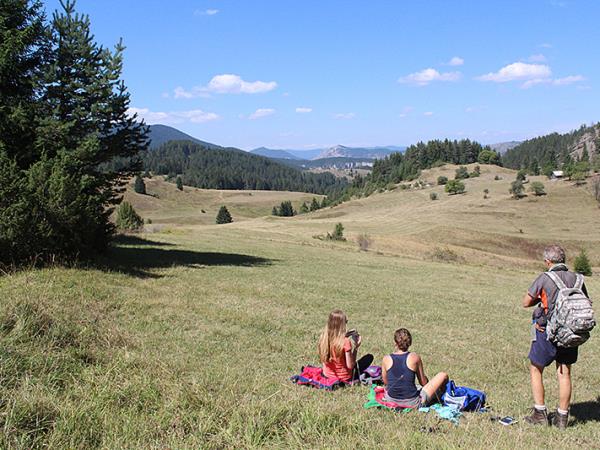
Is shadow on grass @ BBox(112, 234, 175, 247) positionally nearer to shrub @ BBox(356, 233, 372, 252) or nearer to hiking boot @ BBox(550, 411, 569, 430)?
shrub @ BBox(356, 233, 372, 252)

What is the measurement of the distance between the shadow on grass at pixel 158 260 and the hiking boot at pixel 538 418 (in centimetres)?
1406

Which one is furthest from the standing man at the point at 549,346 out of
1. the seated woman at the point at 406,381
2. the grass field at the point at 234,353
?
the seated woman at the point at 406,381

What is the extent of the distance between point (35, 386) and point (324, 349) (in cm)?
423

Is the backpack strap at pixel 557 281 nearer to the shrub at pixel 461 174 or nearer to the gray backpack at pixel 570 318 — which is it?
the gray backpack at pixel 570 318

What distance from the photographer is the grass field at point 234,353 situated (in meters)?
4.47

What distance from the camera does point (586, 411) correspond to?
23.8ft

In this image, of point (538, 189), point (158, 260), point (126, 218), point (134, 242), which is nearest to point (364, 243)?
point (126, 218)

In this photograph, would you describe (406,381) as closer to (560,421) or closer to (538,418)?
(538,418)

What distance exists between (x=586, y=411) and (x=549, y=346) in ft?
6.68

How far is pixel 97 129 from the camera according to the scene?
19406 millimetres

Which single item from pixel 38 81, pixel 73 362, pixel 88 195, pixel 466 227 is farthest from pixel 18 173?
pixel 466 227

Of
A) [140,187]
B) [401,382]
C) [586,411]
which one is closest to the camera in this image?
[401,382]

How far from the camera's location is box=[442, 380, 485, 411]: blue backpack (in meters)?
6.60

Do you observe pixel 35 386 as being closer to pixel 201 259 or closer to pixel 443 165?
pixel 201 259
